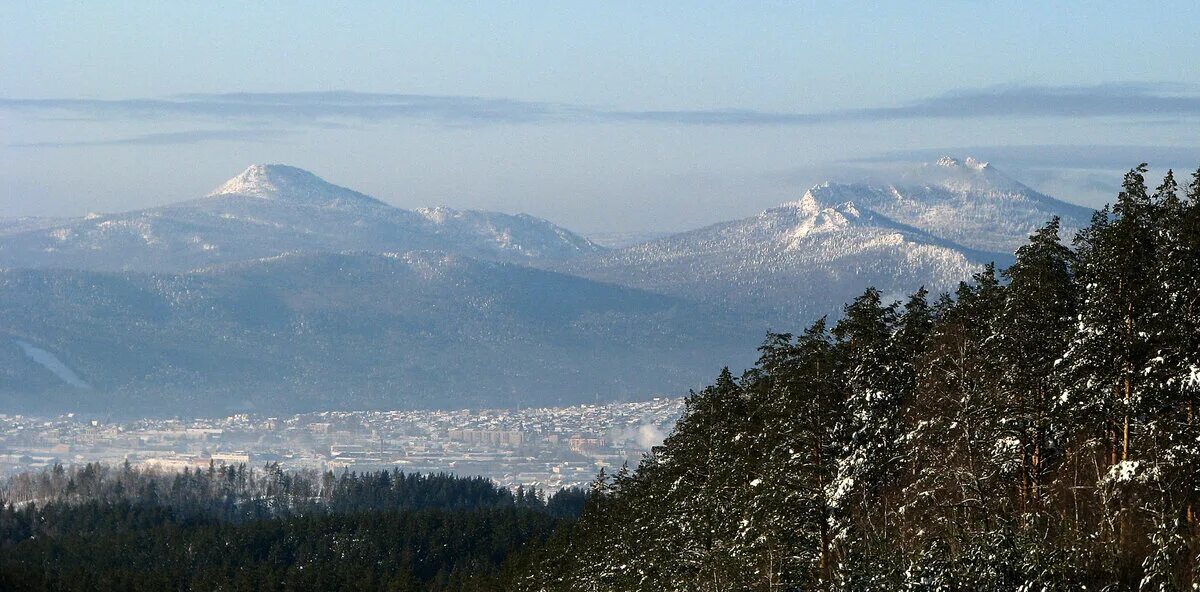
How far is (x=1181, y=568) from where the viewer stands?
34125mm

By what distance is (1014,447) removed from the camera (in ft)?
144

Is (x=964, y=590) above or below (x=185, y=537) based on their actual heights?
above

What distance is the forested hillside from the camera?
37.2 metres

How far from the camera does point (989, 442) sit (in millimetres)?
44438

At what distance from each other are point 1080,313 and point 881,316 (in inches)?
558

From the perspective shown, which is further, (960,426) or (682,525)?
(682,525)

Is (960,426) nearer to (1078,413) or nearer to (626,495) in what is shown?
(1078,413)

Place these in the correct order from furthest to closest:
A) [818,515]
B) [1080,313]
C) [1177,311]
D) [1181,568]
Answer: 1. [818,515]
2. [1080,313]
3. [1177,311]
4. [1181,568]

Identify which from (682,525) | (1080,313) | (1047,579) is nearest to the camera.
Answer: (1047,579)

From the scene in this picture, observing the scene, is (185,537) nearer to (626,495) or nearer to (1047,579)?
(626,495)

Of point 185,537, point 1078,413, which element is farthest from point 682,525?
point 185,537

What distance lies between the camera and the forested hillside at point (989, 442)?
122 feet

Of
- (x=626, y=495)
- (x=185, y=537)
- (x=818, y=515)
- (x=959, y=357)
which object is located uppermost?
(x=959, y=357)

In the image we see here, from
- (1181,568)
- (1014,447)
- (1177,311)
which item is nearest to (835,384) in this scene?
(1014,447)
